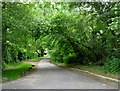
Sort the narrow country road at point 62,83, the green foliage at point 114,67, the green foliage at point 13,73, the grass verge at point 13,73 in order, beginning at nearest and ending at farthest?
the narrow country road at point 62,83 → the green foliage at point 114,67 → the grass verge at point 13,73 → the green foliage at point 13,73

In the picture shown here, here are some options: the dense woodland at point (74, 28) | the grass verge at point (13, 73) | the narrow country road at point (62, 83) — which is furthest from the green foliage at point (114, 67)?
the grass verge at point (13, 73)

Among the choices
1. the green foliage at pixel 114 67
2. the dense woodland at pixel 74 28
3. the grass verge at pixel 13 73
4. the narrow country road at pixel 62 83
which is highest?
the dense woodland at pixel 74 28

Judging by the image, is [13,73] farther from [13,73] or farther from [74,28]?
[74,28]

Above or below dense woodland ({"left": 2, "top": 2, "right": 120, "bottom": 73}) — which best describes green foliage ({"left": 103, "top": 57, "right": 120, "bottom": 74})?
below

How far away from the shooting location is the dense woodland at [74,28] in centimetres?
1570

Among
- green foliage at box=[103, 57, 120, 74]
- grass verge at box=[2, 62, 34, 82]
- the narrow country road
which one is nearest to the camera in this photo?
the narrow country road

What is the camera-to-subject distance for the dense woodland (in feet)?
Answer: 51.5

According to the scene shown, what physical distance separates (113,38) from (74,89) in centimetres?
832

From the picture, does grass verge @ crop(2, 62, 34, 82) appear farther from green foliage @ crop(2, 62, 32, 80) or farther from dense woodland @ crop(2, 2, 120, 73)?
dense woodland @ crop(2, 2, 120, 73)

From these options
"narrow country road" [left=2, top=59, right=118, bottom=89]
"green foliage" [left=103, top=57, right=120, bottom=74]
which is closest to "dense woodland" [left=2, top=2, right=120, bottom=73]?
"green foliage" [left=103, top=57, right=120, bottom=74]

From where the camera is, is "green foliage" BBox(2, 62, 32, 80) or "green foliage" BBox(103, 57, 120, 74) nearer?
"green foliage" BBox(103, 57, 120, 74)

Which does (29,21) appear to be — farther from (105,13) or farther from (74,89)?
(74,89)

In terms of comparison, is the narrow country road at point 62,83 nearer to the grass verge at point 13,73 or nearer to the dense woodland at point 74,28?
the grass verge at point 13,73

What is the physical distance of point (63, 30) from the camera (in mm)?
23125
